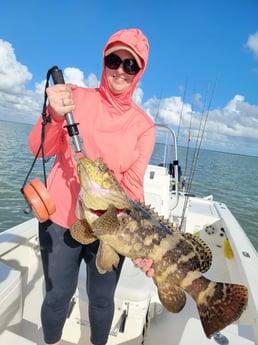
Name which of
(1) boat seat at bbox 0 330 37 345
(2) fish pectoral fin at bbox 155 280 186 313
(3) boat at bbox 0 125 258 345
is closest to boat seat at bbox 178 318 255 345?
(3) boat at bbox 0 125 258 345

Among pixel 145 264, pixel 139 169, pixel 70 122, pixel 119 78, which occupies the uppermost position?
pixel 119 78

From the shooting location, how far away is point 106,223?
207 centimetres

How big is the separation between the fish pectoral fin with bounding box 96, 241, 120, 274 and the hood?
1.22 meters

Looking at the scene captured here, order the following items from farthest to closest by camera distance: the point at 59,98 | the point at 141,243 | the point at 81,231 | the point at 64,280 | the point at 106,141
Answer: the point at 64,280 < the point at 106,141 < the point at 141,243 < the point at 81,231 < the point at 59,98

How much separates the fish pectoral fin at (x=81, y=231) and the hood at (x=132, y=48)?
1.07 metres

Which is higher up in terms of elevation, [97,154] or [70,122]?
[70,122]

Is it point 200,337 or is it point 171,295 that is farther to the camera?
point 200,337

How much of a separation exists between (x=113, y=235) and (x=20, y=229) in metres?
2.38

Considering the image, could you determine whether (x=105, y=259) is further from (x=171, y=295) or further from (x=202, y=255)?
(x=202, y=255)

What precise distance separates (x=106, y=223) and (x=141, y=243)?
1.21ft

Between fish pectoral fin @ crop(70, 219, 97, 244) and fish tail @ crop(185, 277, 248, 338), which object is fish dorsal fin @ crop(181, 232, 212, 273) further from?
fish pectoral fin @ crop(70, 219, 97, 244)

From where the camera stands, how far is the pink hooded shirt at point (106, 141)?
2305 mm

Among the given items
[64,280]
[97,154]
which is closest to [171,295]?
[64,280]

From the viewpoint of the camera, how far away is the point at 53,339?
2.58 meters
